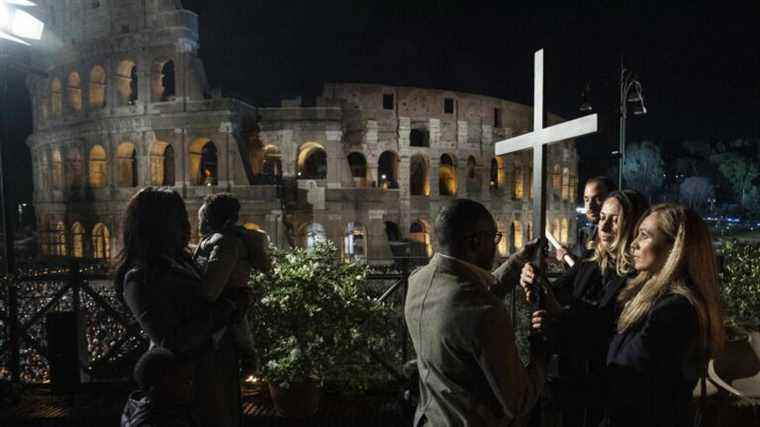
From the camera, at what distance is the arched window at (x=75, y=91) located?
2328 cm

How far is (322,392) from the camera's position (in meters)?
4.52

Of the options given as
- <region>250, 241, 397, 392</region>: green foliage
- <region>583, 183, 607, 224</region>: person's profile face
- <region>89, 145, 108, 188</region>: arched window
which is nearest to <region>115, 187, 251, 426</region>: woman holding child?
<region>250, 241, 397, 392</region>: green foliage

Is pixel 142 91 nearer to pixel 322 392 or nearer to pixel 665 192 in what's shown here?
pixel 322 392

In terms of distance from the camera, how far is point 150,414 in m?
2.19

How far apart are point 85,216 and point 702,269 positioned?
27.4 m

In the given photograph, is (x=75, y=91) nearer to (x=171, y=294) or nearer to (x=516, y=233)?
(x=171, y=294)

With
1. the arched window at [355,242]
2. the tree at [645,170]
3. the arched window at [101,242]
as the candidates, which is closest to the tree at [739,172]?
the tree at [645,170]

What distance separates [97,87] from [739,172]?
77.7 m

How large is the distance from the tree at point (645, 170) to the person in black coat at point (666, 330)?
218ft

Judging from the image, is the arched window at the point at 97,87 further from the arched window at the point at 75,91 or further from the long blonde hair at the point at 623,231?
the long blonde hair at the point at 623,231

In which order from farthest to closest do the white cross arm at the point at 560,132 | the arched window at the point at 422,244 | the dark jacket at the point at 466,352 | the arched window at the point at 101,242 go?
the arched window at the point at 422,244 < the arched window at the point at 101,242 < the white cross arm at the point at 560,132 < the dark jacket at the point at 466,352

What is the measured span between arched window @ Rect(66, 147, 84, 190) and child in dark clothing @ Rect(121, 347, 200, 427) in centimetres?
2697

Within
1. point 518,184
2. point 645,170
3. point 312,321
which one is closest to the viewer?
point 312,321

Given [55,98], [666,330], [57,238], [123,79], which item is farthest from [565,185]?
[55,98]
